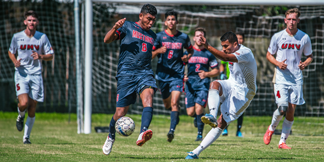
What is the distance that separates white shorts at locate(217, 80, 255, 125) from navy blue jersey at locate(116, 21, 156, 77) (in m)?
1.09

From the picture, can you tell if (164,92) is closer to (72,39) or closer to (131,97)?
(131,97)

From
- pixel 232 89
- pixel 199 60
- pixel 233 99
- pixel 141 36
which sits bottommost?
pixel 233 99

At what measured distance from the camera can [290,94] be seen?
6.34m

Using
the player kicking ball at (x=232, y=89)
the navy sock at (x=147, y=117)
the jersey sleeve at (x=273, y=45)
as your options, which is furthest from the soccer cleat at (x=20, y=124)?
the jersey sleeve at (x=273, y=45)

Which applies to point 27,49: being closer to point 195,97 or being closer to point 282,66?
point 195,97

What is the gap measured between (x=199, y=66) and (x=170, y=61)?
0.87 m

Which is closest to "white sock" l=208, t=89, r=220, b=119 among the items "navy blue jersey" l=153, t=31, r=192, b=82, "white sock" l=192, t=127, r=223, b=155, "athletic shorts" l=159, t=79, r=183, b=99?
"white sock" l=192, t=127, r=223, b=155

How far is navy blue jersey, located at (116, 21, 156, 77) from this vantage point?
5.14 metres

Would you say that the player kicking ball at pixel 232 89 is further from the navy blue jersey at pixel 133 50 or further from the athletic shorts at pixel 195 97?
the athletic shorts at pixel 195 97

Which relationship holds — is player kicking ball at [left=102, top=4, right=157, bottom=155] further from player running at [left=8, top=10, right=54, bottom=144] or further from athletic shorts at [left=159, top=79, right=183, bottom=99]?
player running at [left=8, top=10, right=54, bottom=144]

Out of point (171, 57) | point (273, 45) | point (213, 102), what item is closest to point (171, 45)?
point (171, 57)

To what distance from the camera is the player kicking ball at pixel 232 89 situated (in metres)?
4.72

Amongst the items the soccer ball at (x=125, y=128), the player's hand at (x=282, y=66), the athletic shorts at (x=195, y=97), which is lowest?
the athletic shorts at (x=195, y=97)

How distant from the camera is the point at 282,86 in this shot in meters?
6.33
